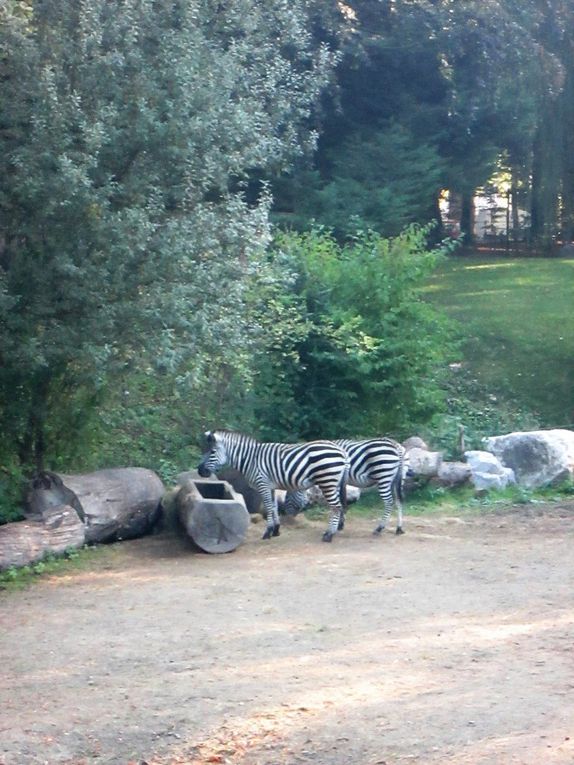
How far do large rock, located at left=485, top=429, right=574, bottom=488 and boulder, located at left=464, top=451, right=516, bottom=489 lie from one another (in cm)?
17

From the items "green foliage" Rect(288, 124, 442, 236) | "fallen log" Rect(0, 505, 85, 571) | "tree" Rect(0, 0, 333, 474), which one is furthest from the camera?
"green foliage" Rect(288, 124, 442, 236)

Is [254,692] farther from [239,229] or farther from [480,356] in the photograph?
[480,356]

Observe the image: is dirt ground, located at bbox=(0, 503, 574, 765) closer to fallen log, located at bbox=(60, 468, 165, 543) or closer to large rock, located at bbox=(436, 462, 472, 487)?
fallen log, located at bbox=(60, 468, 165, 543)

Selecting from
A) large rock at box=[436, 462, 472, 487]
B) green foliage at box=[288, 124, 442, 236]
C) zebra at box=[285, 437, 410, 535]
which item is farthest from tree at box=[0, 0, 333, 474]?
green foliage at box=[288, 124, 442, 236]


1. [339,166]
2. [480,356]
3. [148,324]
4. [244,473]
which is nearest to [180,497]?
[244,473]

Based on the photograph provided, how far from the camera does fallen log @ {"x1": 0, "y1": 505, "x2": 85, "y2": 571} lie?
1095 cm

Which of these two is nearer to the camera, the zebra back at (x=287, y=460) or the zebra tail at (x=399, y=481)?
the zebra back at (x=287, y=460)

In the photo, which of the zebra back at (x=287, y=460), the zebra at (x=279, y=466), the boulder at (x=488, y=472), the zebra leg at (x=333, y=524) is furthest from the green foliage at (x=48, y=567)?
the boulder at (x=488, y=472)

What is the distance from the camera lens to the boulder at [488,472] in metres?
14.7

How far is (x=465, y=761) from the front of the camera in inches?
224

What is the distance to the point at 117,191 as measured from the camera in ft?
34.8

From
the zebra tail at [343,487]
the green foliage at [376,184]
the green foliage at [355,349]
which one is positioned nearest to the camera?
the zebra tail at [343,487]

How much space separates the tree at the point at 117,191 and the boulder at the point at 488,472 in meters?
4.61

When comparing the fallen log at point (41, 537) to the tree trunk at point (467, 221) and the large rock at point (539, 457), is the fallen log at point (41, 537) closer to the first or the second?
the large rock at point (539, 457)
